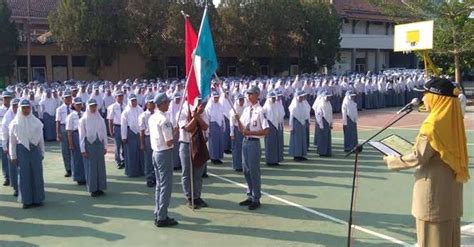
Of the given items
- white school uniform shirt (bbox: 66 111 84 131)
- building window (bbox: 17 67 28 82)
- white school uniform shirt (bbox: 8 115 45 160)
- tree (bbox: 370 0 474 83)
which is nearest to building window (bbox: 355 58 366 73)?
tree (bbox: 370 0 474 83)

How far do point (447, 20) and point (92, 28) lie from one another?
20891 mm

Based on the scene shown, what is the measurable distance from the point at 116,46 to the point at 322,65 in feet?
57.9

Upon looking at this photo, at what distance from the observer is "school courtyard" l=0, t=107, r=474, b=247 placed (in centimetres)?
672

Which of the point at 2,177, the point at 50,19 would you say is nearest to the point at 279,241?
the point at 2,177

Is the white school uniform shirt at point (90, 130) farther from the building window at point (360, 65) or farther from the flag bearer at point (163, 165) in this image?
the building window at point (360, 65)

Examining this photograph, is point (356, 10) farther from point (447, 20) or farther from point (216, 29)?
point (447, 20)

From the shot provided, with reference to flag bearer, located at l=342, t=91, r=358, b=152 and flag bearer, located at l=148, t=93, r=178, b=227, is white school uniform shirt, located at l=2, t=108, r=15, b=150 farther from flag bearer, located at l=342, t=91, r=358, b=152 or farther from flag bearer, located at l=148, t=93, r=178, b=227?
flag bearer, located at l=342, t=91, r=358, b=152

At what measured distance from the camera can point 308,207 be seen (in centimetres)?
816

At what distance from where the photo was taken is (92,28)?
32500 millimetres

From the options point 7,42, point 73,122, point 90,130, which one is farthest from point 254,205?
point 7,42

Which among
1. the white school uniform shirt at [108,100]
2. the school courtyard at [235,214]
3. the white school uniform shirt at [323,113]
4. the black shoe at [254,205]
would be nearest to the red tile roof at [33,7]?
the white school uniform shirt at [108,100]

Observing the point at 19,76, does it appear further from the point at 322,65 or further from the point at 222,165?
the point at 222,165

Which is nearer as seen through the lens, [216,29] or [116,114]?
[116,114]

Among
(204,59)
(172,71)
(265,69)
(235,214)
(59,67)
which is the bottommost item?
(235,214)
